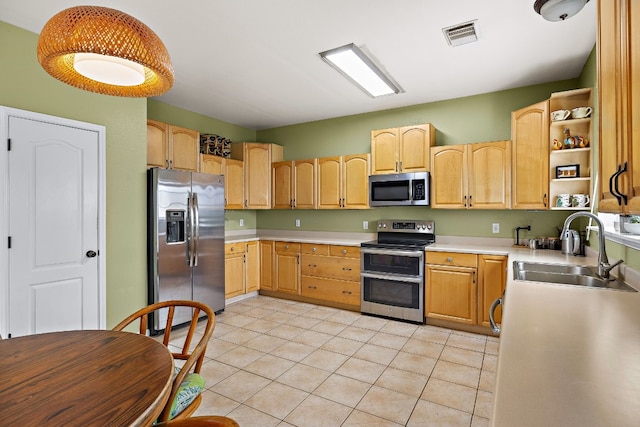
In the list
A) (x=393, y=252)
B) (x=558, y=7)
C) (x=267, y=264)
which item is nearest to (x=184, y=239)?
(x=267, y=264)

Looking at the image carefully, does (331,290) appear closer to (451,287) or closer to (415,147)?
(451,287)

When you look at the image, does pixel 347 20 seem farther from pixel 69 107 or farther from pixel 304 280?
pixel 304 280

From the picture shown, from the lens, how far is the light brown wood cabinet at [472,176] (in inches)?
140

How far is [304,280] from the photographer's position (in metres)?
4.57

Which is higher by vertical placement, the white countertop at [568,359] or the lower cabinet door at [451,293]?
the white countertop at [568,359]

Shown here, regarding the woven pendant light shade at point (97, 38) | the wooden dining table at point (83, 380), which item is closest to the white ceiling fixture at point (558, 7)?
the woven pendant light shade at point (97, 38)

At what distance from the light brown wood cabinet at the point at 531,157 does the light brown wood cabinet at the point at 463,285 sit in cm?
68

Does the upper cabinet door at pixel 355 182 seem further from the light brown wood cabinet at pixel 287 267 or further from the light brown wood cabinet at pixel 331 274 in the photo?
the light brown wood cabinet at pixel 287 267

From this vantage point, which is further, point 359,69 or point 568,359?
point 359,69

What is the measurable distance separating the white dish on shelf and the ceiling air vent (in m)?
1.71

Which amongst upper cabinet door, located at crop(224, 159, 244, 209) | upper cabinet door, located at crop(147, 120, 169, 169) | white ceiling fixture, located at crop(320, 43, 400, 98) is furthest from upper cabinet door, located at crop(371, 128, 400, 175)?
upper cabinet door, located at crop(147, 120, 169, 169)

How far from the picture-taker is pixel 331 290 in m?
4.36

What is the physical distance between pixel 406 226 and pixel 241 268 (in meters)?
2.36

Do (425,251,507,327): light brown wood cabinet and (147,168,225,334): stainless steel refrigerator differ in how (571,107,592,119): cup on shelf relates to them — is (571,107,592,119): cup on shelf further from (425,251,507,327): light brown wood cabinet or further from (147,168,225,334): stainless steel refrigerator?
(147,168,225,334): stainless steel refrigerator
